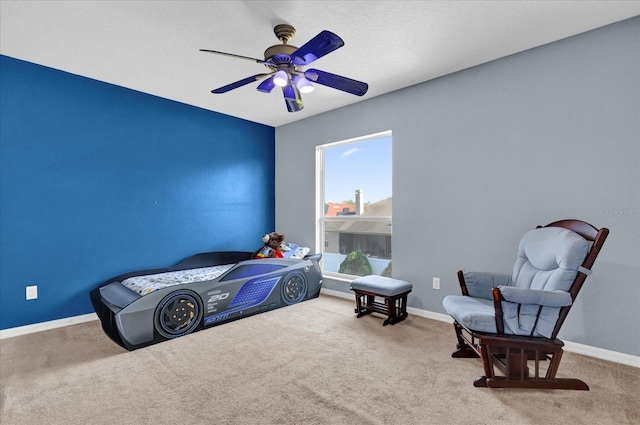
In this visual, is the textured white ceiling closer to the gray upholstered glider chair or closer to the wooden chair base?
the gray upholstered glider chair

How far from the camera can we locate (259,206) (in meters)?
4.86

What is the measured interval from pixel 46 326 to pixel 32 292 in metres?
0.35

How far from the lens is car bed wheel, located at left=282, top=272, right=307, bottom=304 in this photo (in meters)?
3.68

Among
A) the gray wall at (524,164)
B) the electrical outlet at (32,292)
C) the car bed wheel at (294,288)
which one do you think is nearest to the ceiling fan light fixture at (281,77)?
the gray wall at (524,164)

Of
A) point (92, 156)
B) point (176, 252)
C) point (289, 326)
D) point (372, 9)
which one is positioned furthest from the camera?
point (176, 252)

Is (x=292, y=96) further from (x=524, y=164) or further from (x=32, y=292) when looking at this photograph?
(x=32, y=292)

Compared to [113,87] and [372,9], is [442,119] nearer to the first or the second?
[372,9]

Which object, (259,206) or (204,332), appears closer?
(204,332)

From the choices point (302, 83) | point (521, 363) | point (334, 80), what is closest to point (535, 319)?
point (521, 363)

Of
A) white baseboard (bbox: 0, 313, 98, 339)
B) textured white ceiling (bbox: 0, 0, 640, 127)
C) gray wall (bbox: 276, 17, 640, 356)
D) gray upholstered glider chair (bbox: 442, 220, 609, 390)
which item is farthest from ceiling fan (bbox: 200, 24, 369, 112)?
white baseboard (bbox: 0, 313, 98, 339)

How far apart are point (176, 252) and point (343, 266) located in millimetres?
2173

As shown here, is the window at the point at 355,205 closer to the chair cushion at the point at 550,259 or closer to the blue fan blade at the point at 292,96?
the blue fan blade at the point at 292,96

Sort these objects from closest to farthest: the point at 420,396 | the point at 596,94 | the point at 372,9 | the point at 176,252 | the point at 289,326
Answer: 1. the point at 420,396
2. the point at 372,9
3. the point at 596,94
4. the point at 289,326
5. the point at 176,252

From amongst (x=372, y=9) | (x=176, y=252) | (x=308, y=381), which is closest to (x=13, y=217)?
(x=176, y=252)
